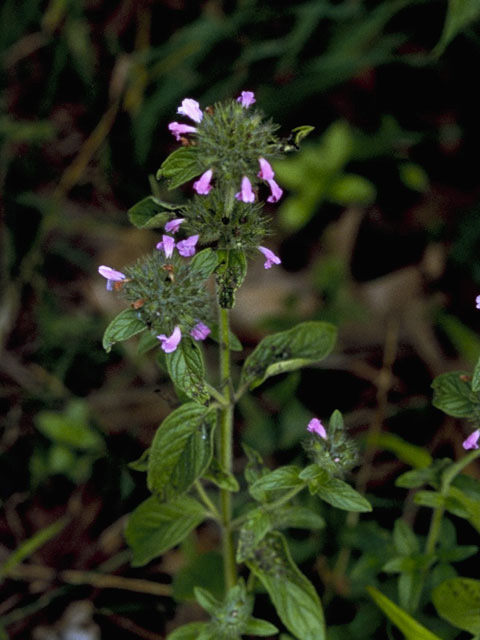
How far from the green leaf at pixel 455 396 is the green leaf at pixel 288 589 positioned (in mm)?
687

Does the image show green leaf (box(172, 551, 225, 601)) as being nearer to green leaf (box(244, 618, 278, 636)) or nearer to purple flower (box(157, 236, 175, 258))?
green leaf (box(244, 618, 278, 636))

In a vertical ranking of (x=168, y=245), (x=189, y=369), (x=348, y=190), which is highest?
(x=348, y=190)

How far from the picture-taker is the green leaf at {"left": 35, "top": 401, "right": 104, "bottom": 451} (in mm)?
3730

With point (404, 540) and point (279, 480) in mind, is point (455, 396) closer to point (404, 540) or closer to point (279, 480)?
point (279, 480)

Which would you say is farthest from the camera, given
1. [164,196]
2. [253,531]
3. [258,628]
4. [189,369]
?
[164,196]

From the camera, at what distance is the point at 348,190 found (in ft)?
13.7

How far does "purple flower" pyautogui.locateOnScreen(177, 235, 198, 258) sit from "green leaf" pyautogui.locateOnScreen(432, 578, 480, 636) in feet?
4.63

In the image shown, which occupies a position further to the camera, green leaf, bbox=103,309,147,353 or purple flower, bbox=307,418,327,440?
purple flower, bbox=307,418,327,440

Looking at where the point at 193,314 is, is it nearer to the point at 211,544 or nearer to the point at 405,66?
the point at 211,544

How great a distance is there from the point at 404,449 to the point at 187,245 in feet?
5.18

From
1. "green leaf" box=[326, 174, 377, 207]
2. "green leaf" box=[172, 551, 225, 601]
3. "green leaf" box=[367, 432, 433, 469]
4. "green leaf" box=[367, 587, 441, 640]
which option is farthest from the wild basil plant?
"green leaf" box=[326, 174, 377, 207]

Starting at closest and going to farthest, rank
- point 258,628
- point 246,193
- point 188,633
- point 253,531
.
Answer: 1. point 246,193
2. point 253,531
3. point 258,628
4. point 188,633

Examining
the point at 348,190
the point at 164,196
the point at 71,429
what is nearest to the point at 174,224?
the point at 71,429

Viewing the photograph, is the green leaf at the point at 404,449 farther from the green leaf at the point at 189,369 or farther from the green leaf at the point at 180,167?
the green leaf at the point at 180,167
